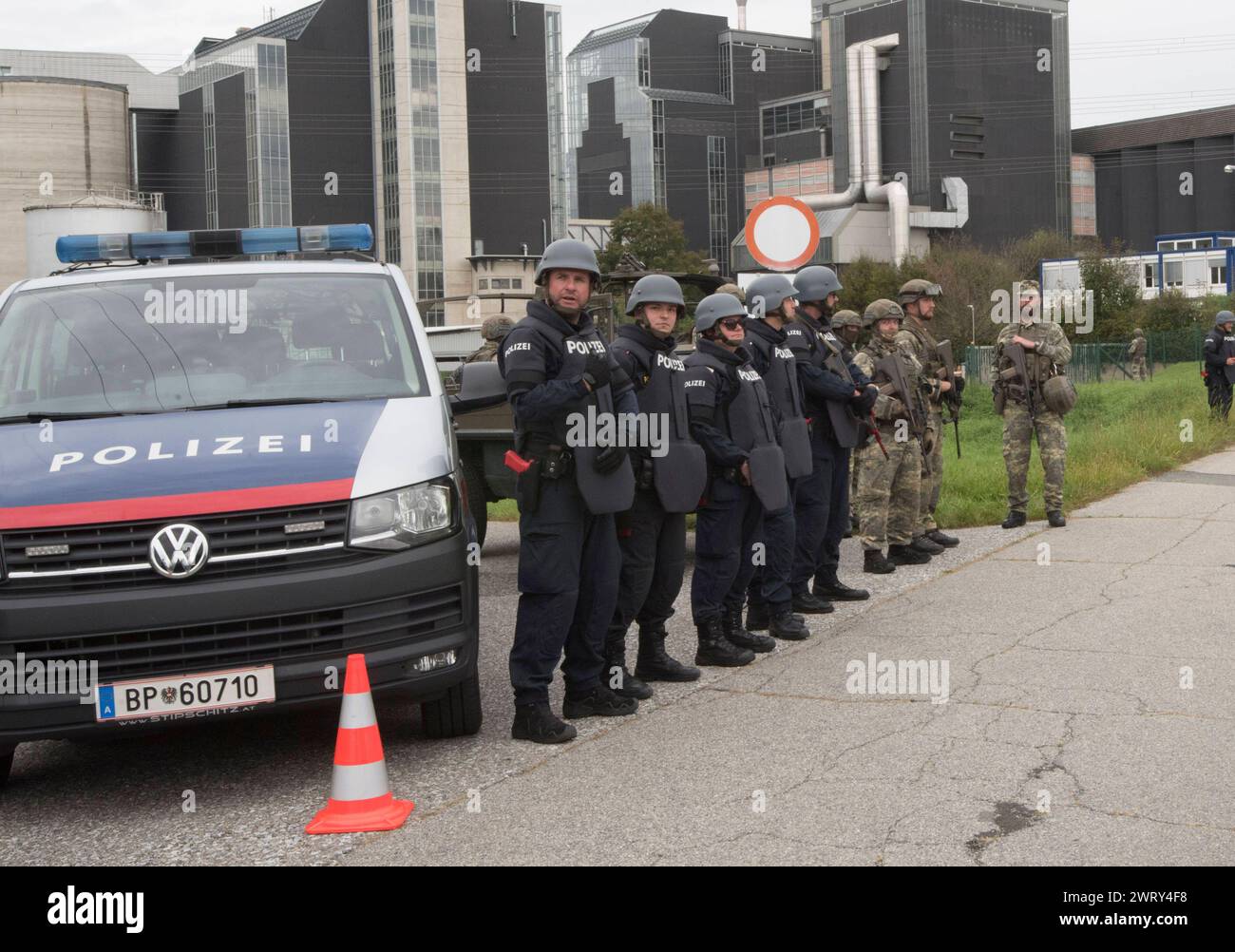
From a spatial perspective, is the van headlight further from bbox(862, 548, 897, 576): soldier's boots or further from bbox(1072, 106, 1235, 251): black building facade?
bbox(1072, 106, 1235, 251): black building facade

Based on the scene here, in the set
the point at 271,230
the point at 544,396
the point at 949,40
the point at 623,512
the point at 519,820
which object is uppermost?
the point at 949,40

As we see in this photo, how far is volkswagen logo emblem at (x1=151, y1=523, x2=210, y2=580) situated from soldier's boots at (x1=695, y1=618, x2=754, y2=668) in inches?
128

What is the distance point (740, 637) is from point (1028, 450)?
17.8 feet

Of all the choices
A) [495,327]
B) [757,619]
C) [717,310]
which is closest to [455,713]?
[717,310]

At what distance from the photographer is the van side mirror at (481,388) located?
6.14 metres

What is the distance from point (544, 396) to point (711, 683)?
2022 millimetres

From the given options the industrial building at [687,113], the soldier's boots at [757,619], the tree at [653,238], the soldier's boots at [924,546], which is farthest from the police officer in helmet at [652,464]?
the industrial building at [687,113]

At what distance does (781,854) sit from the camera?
4531 millimetres

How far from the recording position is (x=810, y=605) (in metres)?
9.07

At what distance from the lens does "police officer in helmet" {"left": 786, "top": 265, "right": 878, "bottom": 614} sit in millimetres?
9008

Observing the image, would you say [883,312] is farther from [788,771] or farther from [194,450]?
[194,450]

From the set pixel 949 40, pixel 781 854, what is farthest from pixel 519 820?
pixel 949 40

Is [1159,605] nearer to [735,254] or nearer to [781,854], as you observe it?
[781,854]

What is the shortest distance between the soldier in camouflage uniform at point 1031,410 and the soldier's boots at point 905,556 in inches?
78.6
